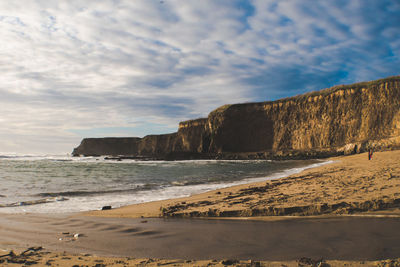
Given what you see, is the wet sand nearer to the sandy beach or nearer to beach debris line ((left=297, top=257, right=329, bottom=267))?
the sandy beach

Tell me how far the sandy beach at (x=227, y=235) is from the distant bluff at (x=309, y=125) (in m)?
35.1

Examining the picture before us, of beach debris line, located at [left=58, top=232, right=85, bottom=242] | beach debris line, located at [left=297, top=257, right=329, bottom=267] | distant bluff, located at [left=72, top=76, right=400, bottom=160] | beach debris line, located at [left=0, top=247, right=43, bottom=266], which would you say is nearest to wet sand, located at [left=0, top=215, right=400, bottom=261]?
beach debris line, located at [left=58, top=232, right=85, bottom=242]

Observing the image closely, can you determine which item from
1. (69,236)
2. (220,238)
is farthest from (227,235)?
(69,236)

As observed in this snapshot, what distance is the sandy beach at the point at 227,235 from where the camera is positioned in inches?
117

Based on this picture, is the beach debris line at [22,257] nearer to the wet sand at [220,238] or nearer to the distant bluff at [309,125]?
the wet sand at [220,238]

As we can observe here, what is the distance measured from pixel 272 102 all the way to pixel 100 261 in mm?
64566

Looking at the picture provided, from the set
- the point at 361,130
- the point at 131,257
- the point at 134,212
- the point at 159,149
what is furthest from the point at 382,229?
the point at 159,149

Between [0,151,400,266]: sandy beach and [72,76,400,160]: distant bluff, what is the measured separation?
35.1 metres

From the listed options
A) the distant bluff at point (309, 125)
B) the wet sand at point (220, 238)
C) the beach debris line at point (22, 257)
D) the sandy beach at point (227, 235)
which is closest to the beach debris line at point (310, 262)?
the sandy beach at point (227, 235)

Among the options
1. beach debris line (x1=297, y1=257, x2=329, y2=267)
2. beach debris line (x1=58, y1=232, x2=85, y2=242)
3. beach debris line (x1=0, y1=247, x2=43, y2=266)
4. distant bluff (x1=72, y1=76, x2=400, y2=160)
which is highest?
distant bluff (x1=72, y1=76, x2=400, y2=160)

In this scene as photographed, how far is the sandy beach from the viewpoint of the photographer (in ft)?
A: 9.78

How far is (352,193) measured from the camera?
6.08 m

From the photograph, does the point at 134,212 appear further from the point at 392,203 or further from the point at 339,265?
the point at 392,203

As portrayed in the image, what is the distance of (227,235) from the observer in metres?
3.97
